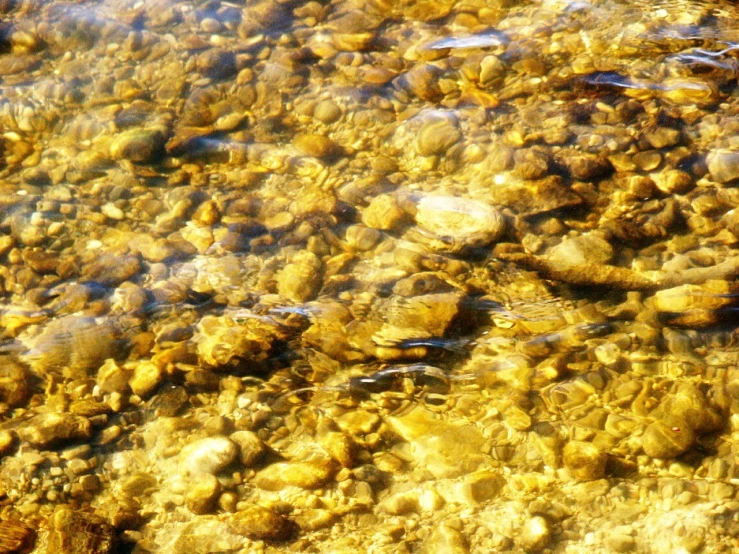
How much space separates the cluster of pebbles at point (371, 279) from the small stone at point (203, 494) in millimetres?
15

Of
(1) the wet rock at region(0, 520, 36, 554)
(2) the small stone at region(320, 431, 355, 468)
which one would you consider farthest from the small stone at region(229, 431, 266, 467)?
(1) the wet rock at region(0, 520, 36, 554)

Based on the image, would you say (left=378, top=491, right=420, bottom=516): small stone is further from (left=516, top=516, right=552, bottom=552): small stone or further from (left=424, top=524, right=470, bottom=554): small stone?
(left=516, top=516, right=552, bottom=552): small stone

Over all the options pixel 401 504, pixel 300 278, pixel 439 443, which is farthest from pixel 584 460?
pixel 300 278

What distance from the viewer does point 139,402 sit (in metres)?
3.03

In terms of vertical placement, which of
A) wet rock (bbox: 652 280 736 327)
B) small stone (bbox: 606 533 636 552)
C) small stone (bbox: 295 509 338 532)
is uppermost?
wet rock (bbox: 652 280 736 327)

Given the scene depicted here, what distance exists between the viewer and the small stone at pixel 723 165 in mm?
3527

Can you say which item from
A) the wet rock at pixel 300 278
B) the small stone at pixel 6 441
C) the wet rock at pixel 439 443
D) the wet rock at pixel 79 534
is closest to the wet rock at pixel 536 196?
the wet rock at pixel 300 278

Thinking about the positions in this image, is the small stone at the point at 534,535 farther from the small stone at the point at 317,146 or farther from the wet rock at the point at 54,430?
the small stone at the point at 317,146

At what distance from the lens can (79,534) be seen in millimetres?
2613

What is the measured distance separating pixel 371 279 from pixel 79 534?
1.66 meters

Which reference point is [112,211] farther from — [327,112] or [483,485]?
[483,485]

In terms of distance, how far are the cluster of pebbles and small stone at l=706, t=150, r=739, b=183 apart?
15 mm

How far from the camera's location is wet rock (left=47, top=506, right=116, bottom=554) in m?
2.58

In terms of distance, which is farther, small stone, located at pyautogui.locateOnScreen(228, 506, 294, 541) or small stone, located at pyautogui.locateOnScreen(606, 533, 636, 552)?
small stone, located at pyautogui.locateOnScreen(228, 506, 294, 541)
